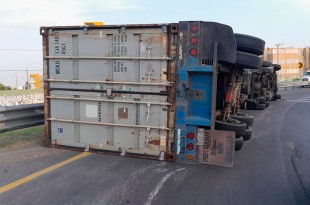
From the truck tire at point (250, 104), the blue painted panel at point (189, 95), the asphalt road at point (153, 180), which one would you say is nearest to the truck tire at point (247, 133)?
the asphalt road at point (153, 180)

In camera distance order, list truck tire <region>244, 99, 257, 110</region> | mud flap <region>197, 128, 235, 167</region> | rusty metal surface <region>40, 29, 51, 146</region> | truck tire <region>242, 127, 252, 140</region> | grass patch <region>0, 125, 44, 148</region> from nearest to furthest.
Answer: mud flap <region>197, 128, 235, 167</region>, rusty metal surface <region>40, 29, 51, 146</region>, grass patch <region>0, 125, 44, 148</region>, truck tire <region>242, 127, 252, 140</region>, truck tire <region>244, 99, 257, 110</region>

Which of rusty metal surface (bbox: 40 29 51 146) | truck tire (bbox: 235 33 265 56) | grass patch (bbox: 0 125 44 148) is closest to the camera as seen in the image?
rusty metal surface (bbox: 40 29 51 146)

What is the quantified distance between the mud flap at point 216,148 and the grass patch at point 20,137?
3.78 meters

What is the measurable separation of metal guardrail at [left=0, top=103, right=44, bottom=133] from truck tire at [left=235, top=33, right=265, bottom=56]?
4.52m

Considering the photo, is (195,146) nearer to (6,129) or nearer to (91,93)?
(91,93)

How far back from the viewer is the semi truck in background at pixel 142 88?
17.0 feet

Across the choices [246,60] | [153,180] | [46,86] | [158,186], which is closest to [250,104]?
[246,60]

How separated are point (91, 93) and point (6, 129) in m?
1.94

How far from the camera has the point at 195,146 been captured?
208 inches

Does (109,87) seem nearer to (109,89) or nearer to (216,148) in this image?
(109,89)

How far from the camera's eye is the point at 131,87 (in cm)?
556

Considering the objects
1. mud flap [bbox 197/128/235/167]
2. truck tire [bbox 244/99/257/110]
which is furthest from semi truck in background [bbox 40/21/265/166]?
truck tire [bbox 244/99/257/110]

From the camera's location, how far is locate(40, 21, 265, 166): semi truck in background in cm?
518

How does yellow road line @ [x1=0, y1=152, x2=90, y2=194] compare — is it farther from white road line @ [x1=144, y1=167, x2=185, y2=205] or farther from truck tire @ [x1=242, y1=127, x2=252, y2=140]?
truck tire @ [x1=242, y1=127, x2=252, y2=140]
